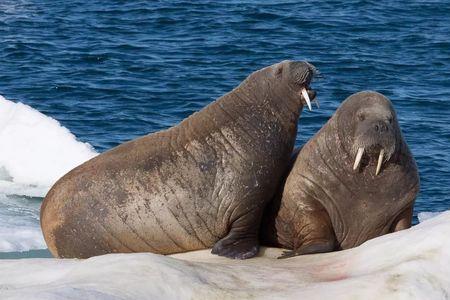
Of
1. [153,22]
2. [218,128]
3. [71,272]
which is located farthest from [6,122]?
[153,22]

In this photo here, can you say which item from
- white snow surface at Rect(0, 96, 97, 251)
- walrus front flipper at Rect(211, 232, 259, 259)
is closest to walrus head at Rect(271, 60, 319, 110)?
walrus front flipper at Rect(211, 232, 259, 259)

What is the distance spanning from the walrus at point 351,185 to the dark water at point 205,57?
286 inches

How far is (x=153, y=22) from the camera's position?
86.5ft

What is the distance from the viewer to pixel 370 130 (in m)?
7.43

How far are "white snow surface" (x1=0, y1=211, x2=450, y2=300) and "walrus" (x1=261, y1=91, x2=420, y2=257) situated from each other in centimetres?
104

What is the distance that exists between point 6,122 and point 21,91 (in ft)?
18.9

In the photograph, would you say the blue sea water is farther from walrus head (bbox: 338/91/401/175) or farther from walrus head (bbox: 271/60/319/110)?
walrus head (bbox: 338/91/401/175)

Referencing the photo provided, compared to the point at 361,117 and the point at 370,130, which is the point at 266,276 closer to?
the point at 370,130

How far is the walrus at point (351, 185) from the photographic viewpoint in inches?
294

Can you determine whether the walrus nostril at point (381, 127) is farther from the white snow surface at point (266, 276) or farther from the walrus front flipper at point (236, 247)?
the white snow surface at point (266, 276)

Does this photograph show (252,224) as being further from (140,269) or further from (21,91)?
(21,91)

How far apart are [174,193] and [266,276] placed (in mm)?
1623

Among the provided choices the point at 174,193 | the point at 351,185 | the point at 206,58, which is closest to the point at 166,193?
the point at 174,193

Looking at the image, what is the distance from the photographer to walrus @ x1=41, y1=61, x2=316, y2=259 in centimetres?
764
